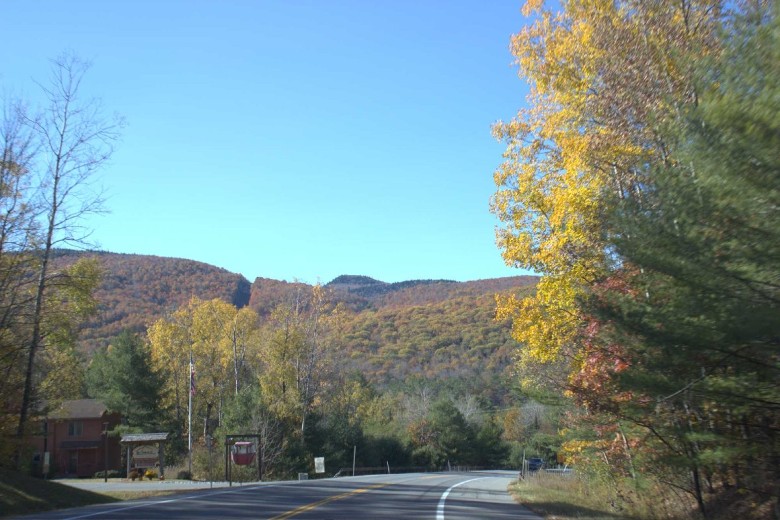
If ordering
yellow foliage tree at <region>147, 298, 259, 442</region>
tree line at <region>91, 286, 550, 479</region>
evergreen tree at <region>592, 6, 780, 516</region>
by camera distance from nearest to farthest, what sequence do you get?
1. evergreen tree at <region>592, 6, 780, 516</region>
2. tree line at <region>91, 286, 550, 479</region>
3. yellow foliage tree at <region>147, 298, 259, 442</region>

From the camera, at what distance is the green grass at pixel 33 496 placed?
17.3 metres

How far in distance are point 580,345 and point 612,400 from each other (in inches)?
123

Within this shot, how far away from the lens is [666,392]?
10.8 metres

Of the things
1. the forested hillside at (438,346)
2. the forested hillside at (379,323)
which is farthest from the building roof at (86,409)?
the forested hillside at (438,346)

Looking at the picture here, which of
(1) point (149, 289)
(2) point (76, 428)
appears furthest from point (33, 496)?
(1) point (149, 289)

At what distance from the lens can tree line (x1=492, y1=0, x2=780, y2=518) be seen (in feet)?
27.2

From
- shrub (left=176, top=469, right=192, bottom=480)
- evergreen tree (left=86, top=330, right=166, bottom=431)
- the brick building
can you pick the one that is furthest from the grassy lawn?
the brick building

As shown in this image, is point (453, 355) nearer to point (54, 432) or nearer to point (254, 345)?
point (254, 345)

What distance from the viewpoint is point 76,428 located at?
5850 centimetres

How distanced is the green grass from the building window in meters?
41.3

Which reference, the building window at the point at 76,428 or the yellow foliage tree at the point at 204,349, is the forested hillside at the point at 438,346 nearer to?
the yellow foliage tree at the point at 204,349

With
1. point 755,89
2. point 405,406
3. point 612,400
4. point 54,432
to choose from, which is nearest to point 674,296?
point 755,89

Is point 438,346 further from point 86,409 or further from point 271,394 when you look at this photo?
point 86,409

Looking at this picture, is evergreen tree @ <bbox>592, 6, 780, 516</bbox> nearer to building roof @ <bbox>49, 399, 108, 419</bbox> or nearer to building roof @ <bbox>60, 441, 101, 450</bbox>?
building roof @ <bbox>49, 399, 108, 419</bbox>
